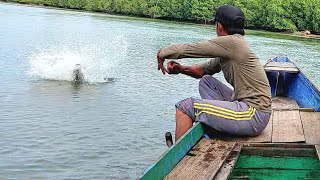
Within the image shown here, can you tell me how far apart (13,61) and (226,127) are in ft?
53.4

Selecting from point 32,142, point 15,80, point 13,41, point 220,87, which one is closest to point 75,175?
point 32,142

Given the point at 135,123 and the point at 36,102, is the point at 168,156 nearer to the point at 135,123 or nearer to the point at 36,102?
the point at 135,123

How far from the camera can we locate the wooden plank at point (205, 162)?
14.6 ft

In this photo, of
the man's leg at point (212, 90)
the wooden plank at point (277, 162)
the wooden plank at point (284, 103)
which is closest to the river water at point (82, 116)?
the wooden plank at point (284, 103)

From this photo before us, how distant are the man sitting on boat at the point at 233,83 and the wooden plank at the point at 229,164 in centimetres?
32

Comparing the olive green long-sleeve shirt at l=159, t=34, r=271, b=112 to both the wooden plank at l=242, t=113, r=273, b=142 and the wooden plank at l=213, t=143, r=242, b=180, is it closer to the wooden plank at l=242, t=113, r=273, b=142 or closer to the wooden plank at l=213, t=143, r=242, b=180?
the wooden plank at l=242, t=113, r=273, b=142

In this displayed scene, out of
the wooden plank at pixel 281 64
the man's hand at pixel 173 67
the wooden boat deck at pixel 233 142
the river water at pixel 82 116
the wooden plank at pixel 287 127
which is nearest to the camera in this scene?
the wooden boat deck at pixel 233 142

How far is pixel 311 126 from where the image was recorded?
6.32 m

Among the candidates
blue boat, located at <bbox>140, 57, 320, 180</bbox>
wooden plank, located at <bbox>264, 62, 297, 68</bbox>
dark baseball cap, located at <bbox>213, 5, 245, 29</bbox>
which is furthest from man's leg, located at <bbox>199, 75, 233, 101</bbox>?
wooden plank, located at <bbox>264, 62, 297, 68</bbox>

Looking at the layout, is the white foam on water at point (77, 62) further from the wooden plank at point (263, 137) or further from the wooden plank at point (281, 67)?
the wooden plank at point (263, 137)

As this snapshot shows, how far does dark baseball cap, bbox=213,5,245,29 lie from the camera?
18.0 ft

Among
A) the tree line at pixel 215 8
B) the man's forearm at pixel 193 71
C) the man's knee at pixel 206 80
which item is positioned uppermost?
the man's forearm at pixel 193 71

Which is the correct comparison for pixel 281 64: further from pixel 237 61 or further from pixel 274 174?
pixel 274 174

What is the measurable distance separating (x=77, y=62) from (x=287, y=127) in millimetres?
13400
